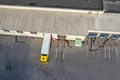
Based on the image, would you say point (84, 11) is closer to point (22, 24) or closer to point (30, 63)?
point (22, 24)

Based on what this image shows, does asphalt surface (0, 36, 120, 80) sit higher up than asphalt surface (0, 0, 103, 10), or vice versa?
asphalt surface (0, 0, 103, 10)

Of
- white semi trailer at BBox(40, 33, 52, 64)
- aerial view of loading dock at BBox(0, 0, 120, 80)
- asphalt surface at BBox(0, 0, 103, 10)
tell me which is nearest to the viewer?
white semi trailer at BBox(40, 33, 52, 64)

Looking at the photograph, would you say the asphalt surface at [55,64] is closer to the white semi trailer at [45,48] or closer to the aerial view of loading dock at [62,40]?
the aerial view of loading dock at [62,40]

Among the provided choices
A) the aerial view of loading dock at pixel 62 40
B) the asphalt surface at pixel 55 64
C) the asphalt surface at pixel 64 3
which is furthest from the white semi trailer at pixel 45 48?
the asphalt surface at pixel 64 3

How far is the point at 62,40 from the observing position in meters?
44.4

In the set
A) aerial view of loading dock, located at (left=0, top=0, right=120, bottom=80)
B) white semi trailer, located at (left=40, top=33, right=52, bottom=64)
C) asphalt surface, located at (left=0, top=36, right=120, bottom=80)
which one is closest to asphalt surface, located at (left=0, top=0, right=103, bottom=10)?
aerial view of loading dock, located at (left=0, top=0, right=120, bottom=80)

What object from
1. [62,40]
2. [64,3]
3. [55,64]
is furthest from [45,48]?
[64,3]

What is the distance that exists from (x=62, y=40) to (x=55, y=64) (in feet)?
21.5

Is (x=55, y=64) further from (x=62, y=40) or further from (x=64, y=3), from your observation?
(x=64, y=3)

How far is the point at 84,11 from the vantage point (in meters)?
41.6

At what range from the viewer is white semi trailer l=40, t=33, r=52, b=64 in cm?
4081

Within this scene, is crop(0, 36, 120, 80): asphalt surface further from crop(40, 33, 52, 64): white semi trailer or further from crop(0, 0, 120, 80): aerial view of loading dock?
crop(40, 33, 52, 64): white semi trailer

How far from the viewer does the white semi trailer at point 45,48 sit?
40.8m

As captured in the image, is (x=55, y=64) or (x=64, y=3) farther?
(x=64, y=3)
